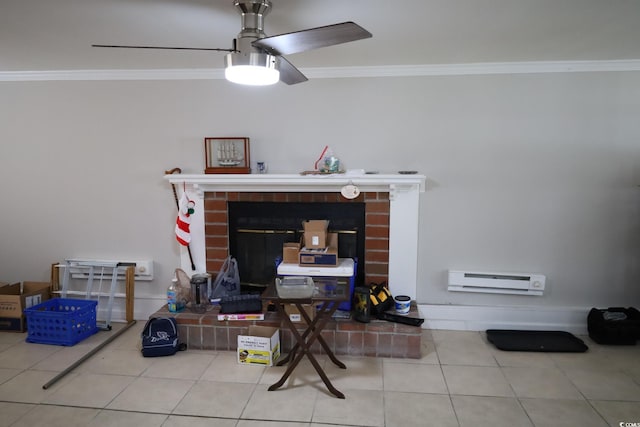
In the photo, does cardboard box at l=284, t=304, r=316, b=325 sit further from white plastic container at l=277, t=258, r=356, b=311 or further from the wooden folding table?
the wooden folding table

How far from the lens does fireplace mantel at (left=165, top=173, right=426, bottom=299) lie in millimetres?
3021

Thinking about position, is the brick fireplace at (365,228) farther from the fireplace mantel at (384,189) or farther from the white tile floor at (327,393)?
the white tile floor at (327,393)

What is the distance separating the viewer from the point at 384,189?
314cm

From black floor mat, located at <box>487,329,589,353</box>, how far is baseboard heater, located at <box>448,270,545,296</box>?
308 mm

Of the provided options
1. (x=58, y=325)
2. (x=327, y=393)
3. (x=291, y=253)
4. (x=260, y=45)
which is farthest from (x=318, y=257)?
(x=58, y=325)

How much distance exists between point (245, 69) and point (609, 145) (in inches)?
108

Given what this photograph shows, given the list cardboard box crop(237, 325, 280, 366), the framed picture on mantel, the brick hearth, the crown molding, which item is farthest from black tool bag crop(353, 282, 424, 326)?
the crown molding

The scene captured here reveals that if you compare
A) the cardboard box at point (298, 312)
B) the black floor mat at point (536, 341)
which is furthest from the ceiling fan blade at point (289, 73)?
the black floor mat at point (536, 341)

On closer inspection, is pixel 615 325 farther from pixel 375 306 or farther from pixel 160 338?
pixel 160 338

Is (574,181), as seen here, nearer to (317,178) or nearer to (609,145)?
(609,145)

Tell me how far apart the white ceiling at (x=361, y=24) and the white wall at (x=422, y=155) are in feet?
0.91

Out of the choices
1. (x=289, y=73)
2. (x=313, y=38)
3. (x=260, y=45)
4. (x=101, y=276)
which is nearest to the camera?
(x=313, y=38)

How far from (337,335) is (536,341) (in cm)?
149

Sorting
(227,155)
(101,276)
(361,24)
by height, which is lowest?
(101,276)
